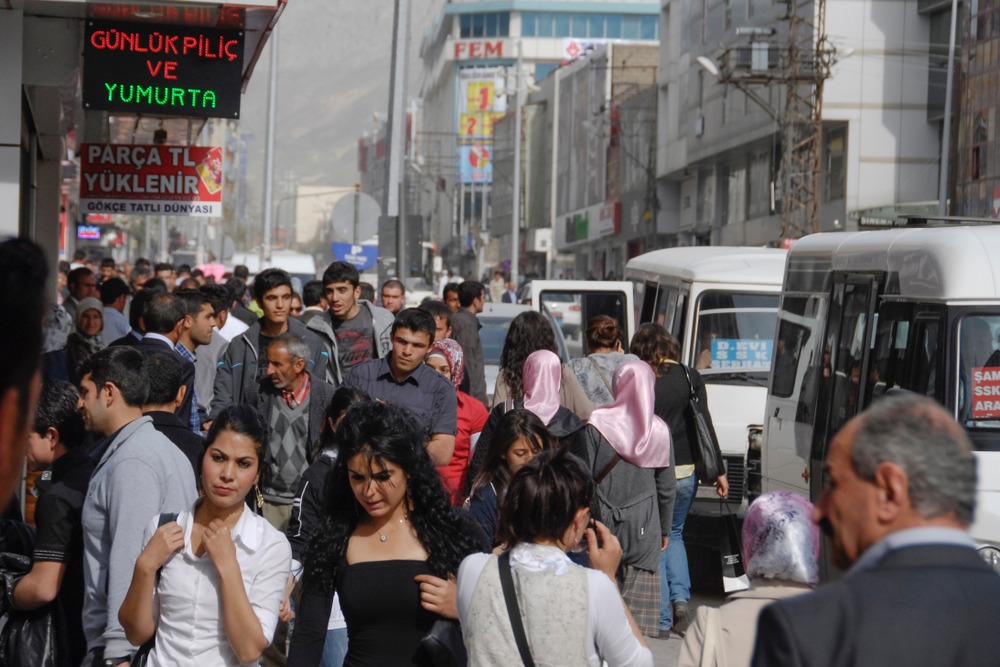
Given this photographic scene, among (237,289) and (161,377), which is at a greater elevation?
(237,289)

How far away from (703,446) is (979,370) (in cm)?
205

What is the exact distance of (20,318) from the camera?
1.30 meters

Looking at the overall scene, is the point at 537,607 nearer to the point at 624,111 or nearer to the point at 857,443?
the point at 857,443

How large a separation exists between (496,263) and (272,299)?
307ft

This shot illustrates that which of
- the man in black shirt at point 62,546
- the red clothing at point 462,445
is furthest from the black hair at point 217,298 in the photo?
the man in black shirt at point 62,546

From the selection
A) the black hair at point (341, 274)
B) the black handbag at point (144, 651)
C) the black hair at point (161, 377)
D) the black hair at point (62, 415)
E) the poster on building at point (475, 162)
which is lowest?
the black handbag at point (144, 651)

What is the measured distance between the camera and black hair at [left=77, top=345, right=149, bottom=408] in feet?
13.9

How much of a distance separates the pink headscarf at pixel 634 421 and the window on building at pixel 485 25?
110m

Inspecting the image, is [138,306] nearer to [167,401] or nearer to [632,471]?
[632,471]

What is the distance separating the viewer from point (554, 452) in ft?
11.2

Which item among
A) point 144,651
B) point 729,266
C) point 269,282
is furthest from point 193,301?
point 729,266

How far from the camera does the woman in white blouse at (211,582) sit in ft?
11.3

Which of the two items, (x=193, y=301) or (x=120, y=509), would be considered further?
(x=193, y=301)

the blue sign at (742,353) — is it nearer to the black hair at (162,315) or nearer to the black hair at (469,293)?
the black hair at (469,293)
